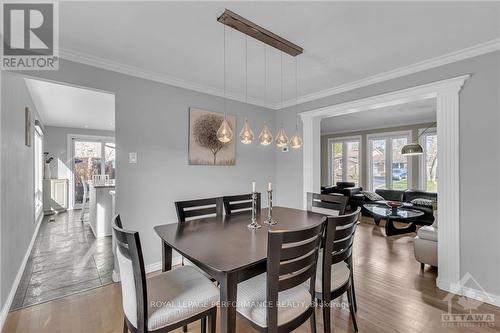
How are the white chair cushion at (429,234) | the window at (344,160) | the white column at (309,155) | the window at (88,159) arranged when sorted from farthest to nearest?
the window at (344,160) < the window at (88,159) < the white column at (309,155) < the white chair cushion at (429,234)

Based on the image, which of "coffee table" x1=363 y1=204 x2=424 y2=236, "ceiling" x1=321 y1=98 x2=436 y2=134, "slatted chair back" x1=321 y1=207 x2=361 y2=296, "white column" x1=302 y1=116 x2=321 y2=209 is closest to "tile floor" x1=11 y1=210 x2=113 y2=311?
"slatted chair back" x1=321 y1=207 x2=361 y2=296

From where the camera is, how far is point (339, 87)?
3.42 meters

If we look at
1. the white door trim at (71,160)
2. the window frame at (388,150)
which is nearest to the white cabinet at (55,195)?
the white door trim at (71,160)

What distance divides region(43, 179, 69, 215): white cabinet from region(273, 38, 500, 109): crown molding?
6580 mm

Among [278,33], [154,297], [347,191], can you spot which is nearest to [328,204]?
[278,33]

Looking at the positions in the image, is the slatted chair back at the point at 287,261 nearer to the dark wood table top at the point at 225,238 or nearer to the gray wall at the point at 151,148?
the dark wood table top at the point at 225,238

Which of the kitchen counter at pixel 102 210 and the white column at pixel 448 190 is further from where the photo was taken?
the kitchen counter at pixel 102 210

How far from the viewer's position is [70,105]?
4684 millimetres

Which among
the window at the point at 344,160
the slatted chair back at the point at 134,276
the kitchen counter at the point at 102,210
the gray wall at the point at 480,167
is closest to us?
the slatted chair back at the point at 134,276

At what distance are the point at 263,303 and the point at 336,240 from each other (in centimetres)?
63

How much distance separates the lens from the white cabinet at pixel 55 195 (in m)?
6.21

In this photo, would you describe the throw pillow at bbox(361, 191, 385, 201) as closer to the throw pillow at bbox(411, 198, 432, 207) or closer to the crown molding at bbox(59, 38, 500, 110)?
the throw pillow at bbox(411, 198, 432, 207)

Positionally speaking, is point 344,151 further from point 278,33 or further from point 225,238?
point 225,238

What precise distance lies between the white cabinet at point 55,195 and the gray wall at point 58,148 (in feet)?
1.72
